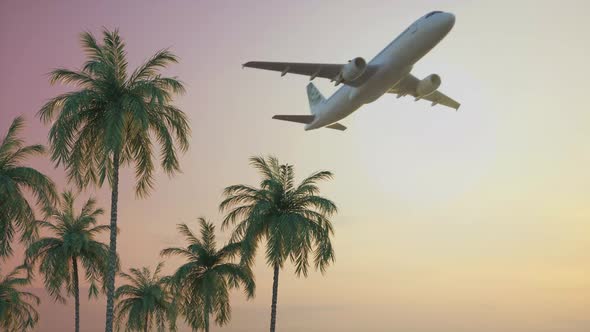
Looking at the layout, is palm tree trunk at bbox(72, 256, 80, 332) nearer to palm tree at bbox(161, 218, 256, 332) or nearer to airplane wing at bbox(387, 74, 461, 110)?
palm tree at bbox(161, 218, 256, 332)

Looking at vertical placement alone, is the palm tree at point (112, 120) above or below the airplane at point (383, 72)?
below

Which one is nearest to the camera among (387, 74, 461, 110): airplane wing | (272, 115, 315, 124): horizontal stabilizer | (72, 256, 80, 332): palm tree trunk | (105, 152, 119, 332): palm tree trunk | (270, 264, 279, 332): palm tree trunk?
(105, 152, 119, 332): palm tree trunk

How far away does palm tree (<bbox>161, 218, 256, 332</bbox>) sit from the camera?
39062mm

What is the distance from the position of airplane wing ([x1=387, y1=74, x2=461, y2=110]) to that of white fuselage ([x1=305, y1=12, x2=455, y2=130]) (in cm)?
552

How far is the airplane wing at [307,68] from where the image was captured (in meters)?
43.2

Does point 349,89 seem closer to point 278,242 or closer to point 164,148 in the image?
point 278,242

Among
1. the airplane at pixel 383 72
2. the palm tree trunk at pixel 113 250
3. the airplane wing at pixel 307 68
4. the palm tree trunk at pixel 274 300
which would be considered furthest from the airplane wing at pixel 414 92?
the palm tree trunk at pixel 113 250

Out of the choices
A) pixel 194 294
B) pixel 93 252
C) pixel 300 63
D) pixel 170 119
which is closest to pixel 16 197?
pixel 170 119

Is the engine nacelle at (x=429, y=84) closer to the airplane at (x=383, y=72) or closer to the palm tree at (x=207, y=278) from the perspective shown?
the airplane at (x=383, y=72)

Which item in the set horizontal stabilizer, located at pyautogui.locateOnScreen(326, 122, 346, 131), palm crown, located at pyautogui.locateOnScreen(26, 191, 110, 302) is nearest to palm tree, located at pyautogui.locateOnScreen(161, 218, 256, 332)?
palm crown, located at pyautogui.locateOnScreen(26, 191, 110, 302)

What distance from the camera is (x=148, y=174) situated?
25.4 metres

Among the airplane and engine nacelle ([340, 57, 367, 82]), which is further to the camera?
engine nacelle ([340, 57, 367, 82])

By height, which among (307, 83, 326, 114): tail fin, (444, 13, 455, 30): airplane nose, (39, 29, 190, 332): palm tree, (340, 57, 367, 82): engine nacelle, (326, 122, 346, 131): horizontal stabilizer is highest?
(307, 83, 326, 114): tail fin

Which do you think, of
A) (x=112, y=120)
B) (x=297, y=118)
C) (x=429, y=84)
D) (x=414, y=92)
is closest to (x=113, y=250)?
(x=112, y=120)
